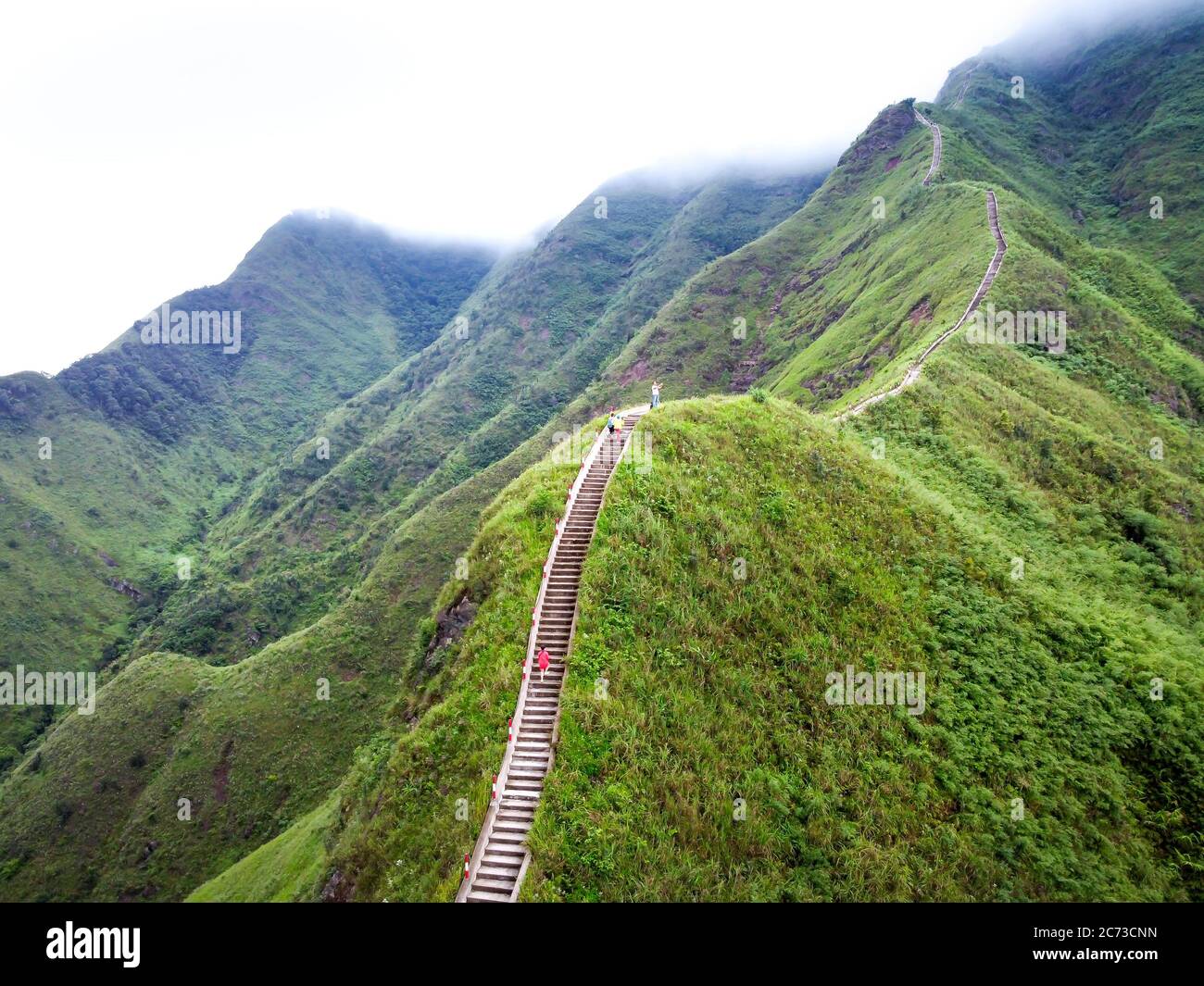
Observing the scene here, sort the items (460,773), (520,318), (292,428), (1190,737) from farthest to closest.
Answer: (292,428) → (520,318) → (1190,737) → (460,773)

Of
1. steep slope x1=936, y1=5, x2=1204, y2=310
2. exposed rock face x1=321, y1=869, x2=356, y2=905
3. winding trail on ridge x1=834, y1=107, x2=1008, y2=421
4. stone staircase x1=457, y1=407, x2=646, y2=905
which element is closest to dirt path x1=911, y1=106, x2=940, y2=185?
winding trail on ridge x1=834, y1=107, x2=1008, y2=421

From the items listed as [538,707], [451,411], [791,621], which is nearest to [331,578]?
[451,411]

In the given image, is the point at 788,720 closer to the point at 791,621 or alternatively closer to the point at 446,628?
the point at 791,621

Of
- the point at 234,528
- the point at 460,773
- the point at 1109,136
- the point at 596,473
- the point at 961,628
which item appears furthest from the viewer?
the point at 234,528

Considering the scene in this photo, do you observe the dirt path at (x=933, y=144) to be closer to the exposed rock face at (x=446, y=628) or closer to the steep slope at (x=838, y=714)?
the steep slope at (x=838, y=714)

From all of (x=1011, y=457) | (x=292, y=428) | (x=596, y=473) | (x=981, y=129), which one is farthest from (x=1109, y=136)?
(x=292, y=428)
